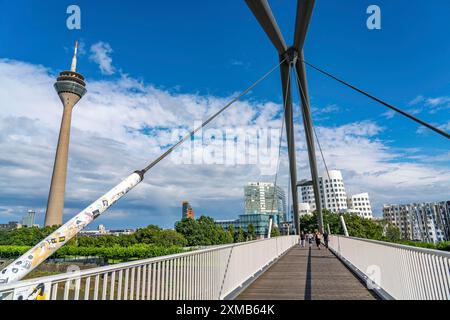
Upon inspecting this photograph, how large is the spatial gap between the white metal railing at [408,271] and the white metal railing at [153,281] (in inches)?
101

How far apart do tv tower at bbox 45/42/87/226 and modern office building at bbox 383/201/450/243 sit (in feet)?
390

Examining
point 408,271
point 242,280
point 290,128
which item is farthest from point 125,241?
point 408,271

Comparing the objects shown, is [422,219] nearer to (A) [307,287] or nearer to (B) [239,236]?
(B) [239,236]

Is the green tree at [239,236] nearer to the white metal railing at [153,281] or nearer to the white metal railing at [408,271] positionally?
the white metal railing at [408,271]

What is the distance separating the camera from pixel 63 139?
69.5 m

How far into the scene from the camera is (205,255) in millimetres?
4102

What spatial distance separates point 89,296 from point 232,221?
384 ft

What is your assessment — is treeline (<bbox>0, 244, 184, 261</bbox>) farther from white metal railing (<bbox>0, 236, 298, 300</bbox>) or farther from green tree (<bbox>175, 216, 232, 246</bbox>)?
white metal railing (<bbox>0, 236, 298, 300</bbox>)

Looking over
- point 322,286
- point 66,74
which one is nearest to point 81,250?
point 66,74

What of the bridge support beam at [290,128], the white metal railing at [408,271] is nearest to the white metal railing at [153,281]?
the white metal railing at [408,271]

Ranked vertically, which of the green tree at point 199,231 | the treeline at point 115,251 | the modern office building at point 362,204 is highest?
the modern office building at point 362,204

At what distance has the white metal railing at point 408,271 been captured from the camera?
2.91 meters

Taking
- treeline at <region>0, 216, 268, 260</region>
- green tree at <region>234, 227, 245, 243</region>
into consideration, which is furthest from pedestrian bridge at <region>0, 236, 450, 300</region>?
green tree at <region>234, 227, 245, 243</region>
